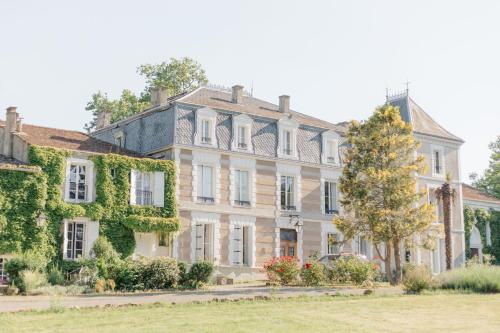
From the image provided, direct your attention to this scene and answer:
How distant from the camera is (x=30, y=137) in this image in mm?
29875

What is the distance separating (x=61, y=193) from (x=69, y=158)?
4.96ft

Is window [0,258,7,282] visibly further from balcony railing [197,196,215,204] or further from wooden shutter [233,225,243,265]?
wooden shutter [233,225,243,265]

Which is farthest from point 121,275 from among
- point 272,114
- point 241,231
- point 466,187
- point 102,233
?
point 466,187

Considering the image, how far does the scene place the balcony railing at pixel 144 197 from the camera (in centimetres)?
3058

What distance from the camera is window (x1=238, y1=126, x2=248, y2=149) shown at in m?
33.6

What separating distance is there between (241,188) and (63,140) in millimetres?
8319

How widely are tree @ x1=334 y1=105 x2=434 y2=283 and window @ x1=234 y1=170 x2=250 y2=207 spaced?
6.09m

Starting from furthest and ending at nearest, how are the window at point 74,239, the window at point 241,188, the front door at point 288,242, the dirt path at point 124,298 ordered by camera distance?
the front door at point 288,242
the window at point 241,188
the window at point 74,239
the dirt path at point 124,298

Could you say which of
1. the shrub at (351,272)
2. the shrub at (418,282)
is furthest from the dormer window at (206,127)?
the shrub at (418,282)

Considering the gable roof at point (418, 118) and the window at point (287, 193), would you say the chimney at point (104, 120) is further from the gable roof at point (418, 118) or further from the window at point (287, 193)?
the gable roof at point (418, 118)

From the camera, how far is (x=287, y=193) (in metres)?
35.0

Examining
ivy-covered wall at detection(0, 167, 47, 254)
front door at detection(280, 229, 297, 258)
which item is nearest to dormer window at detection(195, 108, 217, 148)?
front door at detection(280, 229, 297, 258)

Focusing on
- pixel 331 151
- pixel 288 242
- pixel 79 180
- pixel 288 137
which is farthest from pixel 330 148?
pixel 79 180

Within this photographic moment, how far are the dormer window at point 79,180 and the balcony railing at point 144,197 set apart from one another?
2.09 meters
